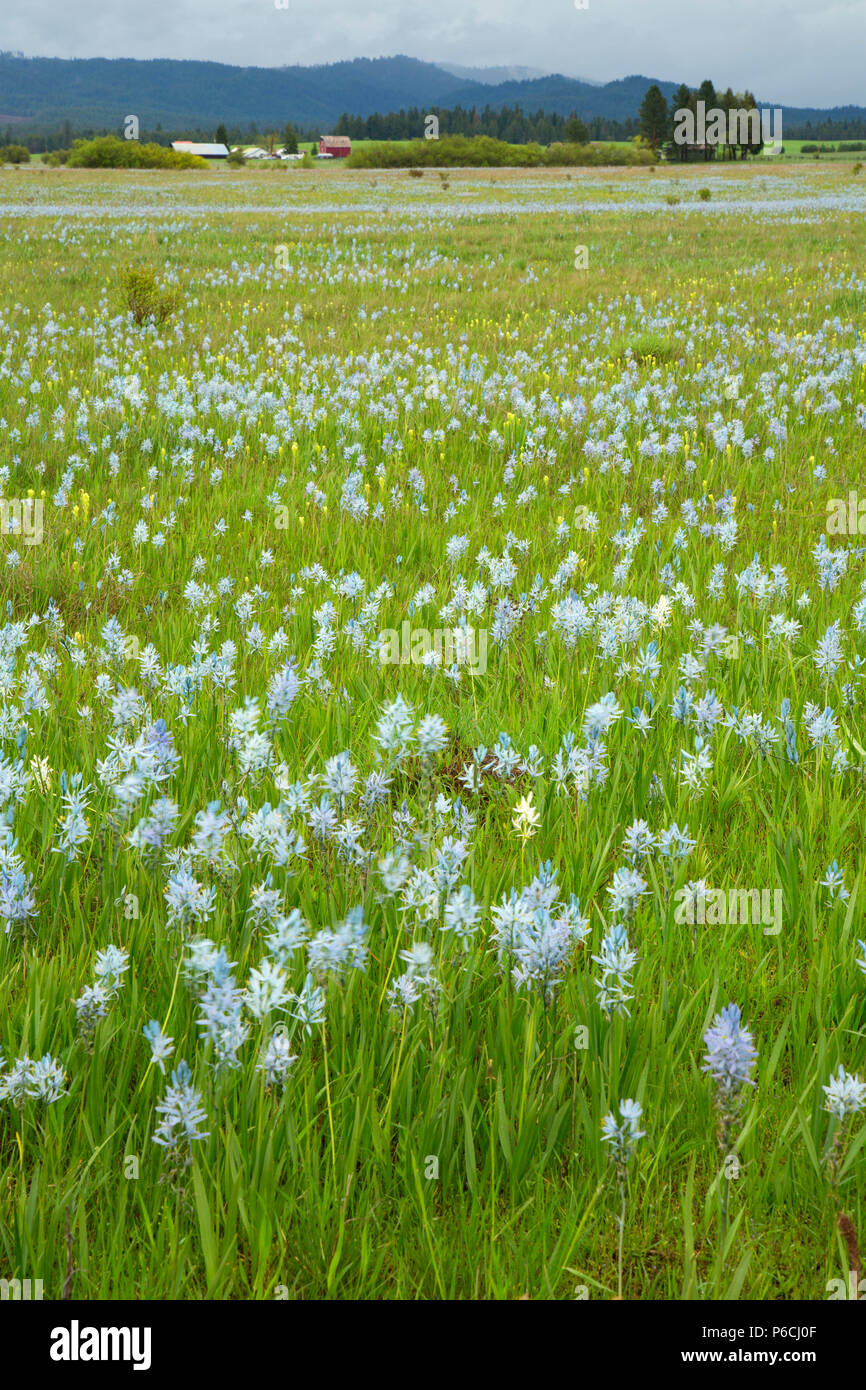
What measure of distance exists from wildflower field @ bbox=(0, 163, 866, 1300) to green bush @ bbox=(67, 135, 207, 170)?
85623mm

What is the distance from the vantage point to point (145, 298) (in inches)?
563

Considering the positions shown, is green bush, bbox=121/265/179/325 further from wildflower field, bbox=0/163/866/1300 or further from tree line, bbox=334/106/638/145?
tree line, bbox=334/106/638/145

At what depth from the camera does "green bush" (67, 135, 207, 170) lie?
80688 millimetres

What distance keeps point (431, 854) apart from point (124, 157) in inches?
3684

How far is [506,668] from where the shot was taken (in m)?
4.62

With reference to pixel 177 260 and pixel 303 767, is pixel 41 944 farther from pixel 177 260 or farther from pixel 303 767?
pixel 177 260

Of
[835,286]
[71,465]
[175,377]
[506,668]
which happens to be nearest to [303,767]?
[506,668]

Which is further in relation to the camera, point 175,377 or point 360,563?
point 175,377

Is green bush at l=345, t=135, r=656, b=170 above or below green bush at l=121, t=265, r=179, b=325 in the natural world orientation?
above

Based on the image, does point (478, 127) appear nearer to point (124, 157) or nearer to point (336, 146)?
point (336, 146)

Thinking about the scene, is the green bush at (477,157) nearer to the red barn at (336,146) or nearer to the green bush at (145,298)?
the red barn at (336,146)

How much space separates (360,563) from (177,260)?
737 inches

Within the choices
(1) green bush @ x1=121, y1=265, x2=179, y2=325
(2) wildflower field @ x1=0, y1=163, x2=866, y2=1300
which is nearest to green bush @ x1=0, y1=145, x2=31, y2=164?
(1) green bush @ x1=121, y1=265, x2=179, y2=325
